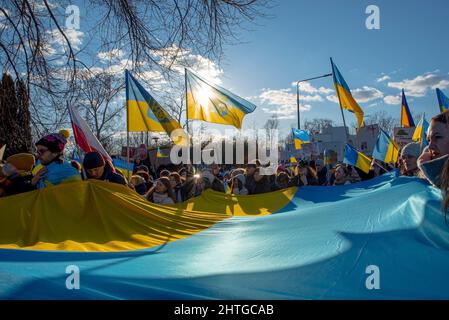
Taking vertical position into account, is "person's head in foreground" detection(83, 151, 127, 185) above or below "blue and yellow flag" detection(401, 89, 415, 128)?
below

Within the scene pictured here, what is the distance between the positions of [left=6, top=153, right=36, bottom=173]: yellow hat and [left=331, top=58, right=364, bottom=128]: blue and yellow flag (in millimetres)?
8769

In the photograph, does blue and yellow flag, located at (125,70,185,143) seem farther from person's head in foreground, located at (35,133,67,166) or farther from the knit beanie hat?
person's head in foreground, located at (35,133,67,166)

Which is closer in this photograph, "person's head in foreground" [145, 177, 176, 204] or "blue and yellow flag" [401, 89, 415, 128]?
"person's head in foreground" [145, 177, 176, 204]

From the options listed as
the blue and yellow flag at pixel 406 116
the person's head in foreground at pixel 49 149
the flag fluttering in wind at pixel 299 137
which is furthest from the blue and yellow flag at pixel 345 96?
the person's head in foreground at pixel 49 149

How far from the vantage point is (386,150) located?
438 inches

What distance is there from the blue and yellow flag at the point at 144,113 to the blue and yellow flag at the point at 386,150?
6697 mm

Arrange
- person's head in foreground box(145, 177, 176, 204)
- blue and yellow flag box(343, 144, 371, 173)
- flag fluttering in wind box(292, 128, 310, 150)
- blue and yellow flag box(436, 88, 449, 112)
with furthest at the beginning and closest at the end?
flag fluttering in wind box(292, 128, 310, 150) → blue and yellow flag box(436, 88, 449, 112) → blue and yellow flag box(343, 144, 371, 173) → person's head in foreground box(145, 177, 176, 204)

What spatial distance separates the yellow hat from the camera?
5.06 m

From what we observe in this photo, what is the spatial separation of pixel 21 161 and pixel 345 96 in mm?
9331

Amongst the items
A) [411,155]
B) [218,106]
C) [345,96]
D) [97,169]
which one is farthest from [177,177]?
[345,96]

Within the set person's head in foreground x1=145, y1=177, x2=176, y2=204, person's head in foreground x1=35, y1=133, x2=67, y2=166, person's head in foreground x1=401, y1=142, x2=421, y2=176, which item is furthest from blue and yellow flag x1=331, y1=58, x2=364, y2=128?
person's head in foreground x1=35, y1=133, x2=67, y2=166
